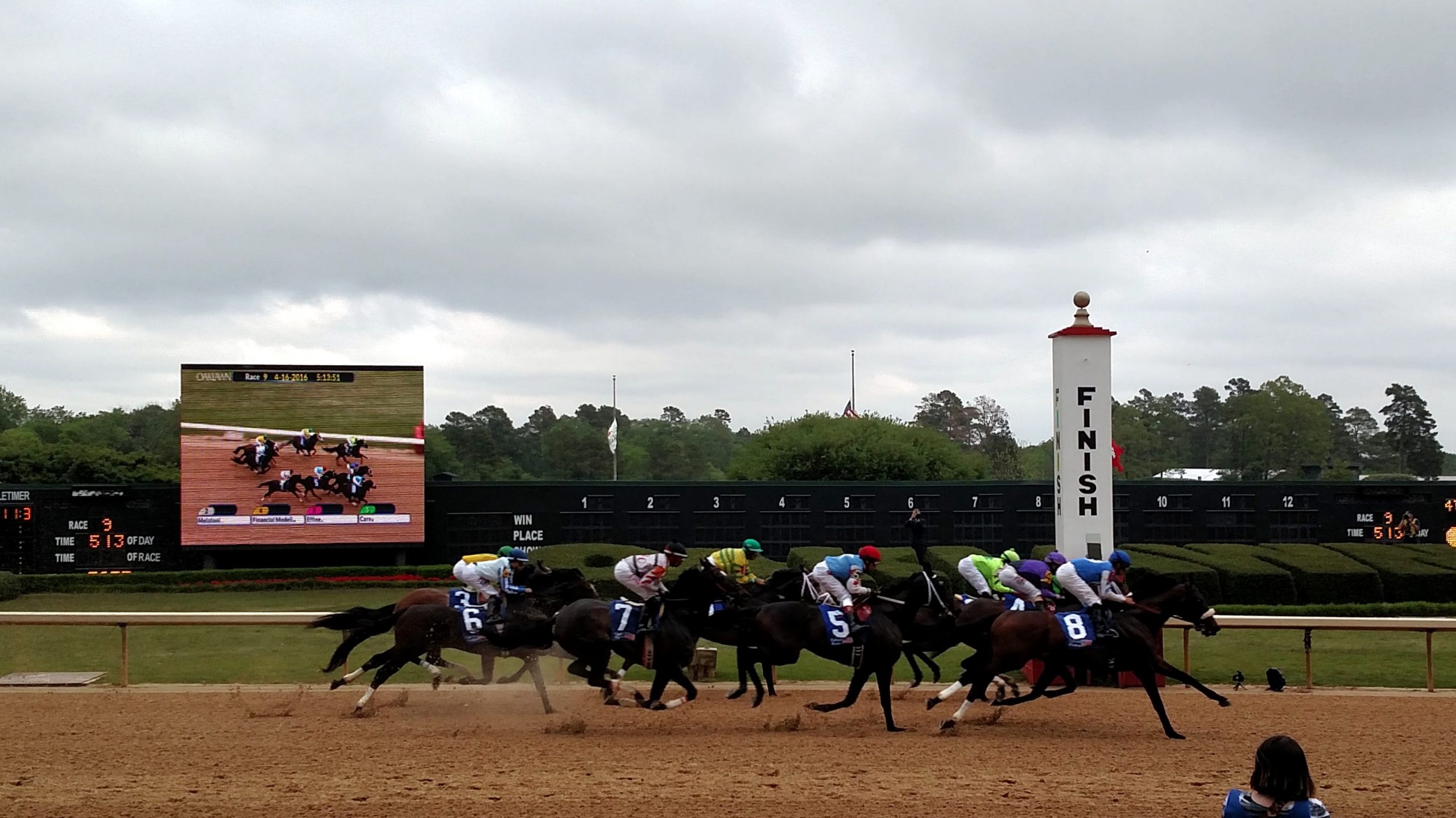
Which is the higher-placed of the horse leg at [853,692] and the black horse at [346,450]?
the black horse at [346,450]

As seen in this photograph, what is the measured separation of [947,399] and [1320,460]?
3040 cm

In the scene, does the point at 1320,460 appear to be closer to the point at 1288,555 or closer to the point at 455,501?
the point at 1288,555

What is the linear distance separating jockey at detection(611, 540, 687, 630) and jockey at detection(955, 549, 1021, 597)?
271 centimetres

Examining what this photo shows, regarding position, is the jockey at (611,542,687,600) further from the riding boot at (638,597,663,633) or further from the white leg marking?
the white leg marking

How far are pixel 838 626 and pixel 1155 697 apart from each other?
2615 mm

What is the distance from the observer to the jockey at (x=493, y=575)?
11.6 metres

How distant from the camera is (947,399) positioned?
9519cm

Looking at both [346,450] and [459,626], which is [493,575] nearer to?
[459,626]

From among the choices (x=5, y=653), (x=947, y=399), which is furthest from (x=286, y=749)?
(x=947, y=399)

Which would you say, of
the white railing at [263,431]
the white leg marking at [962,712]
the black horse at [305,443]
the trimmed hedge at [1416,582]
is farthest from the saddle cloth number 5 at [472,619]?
the trimmed hedge at [1416,582]

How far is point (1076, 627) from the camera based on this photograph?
33.8 feet

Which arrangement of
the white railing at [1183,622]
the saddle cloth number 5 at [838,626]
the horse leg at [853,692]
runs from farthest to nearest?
1. the white railing at [1183,622]
2. the saddle cloth number 5 at [838,626]
3. the horse leg at [853,692]

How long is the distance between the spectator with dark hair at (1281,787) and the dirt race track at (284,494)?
19557 millimetres

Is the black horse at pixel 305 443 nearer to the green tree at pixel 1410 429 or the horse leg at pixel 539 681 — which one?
the horse leg at pixel 539 681
